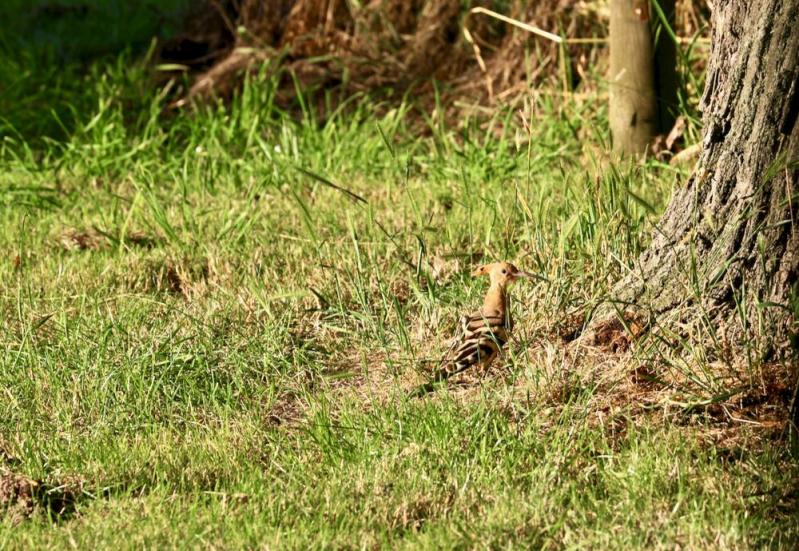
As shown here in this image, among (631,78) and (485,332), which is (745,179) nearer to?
(485,332)

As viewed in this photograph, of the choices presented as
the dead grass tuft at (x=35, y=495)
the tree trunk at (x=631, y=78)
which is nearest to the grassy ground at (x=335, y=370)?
the dead grass tuft at (x=35, y=495)

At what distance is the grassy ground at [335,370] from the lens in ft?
11.9

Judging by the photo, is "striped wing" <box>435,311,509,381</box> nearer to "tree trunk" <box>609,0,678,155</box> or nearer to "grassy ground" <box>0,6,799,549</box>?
"grassy ground" <box>0,6,799,549</box>

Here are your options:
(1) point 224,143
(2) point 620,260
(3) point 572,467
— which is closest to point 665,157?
(2) point 620,260

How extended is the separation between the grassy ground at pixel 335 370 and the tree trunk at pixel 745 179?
1.05 feet

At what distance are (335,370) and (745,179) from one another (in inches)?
59.5

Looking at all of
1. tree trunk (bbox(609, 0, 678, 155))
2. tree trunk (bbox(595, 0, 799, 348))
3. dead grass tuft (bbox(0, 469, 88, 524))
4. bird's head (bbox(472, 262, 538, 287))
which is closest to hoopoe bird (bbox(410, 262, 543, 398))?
bird's head (bbox(472, 262, 538, 287))

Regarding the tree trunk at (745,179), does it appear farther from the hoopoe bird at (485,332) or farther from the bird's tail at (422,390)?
the bird's tail at (422,390)

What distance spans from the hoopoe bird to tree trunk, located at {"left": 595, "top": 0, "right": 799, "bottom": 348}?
0.42 meters

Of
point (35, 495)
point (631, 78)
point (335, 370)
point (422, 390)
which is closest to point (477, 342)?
point (422, 390)

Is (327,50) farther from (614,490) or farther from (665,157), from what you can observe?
(614,490)

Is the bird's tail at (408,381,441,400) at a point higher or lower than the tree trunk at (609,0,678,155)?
lower

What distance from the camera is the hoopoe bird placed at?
4336 mm

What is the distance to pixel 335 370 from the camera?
4.66 m
